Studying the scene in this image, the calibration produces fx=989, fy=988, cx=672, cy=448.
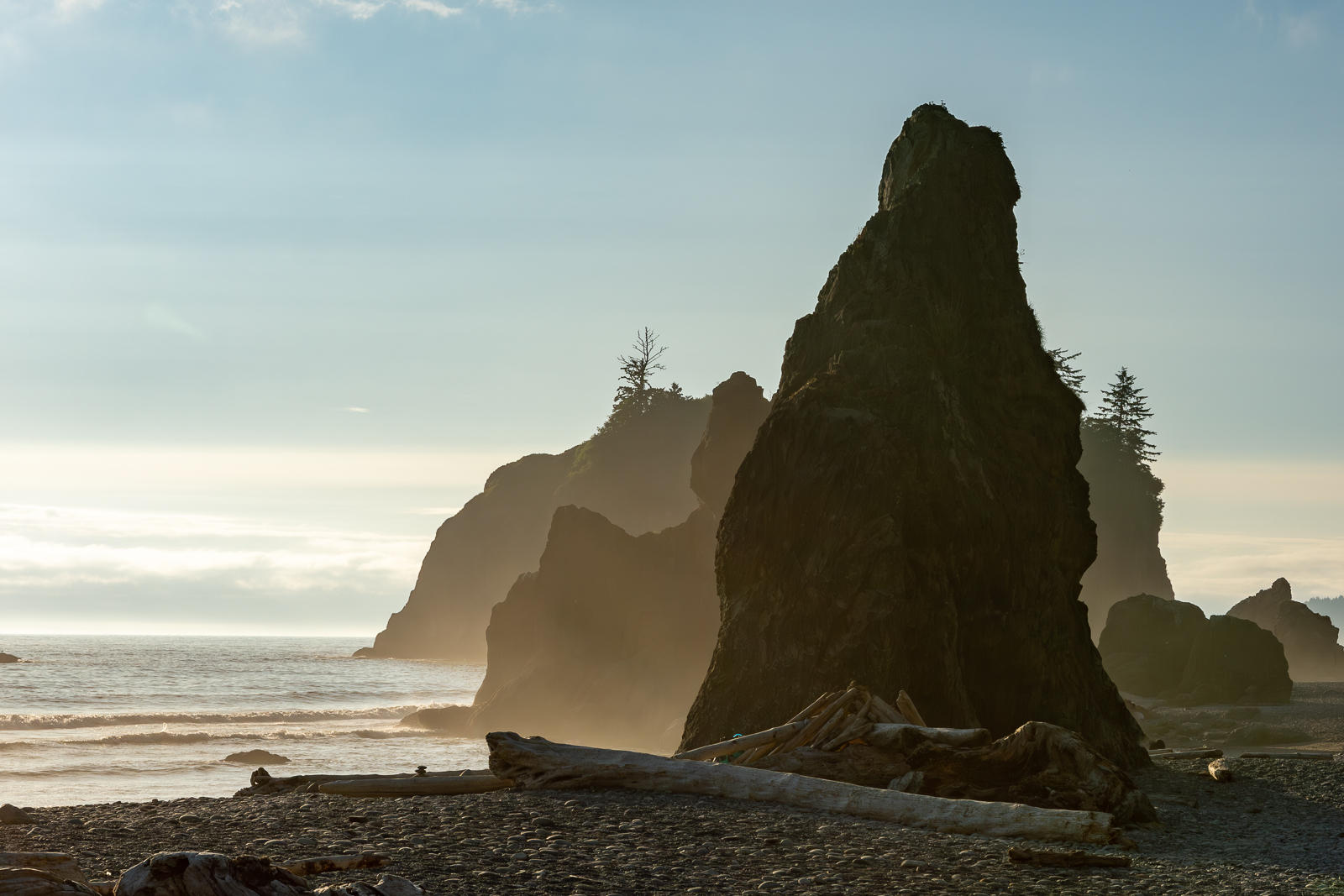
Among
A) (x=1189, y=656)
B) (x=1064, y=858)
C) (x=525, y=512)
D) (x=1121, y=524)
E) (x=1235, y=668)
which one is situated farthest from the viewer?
(x=525, y=512)

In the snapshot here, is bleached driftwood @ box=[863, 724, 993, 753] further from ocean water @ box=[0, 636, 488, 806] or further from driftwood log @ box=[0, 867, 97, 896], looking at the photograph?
ocean water @ box=[0, 636, 488, 806]

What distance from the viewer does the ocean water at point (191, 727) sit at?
111 feet

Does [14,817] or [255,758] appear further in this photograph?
[255,758]

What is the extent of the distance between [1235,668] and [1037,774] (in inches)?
1572

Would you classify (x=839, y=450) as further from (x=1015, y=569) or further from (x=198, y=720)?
(x=198, y=720)

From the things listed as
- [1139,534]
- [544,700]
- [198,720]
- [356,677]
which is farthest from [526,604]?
[1139,534]

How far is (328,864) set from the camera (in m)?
9.09

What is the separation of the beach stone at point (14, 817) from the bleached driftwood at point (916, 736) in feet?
39.8

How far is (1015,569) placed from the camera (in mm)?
23203

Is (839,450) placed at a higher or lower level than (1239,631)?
higher

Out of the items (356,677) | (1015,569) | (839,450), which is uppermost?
(839,450)

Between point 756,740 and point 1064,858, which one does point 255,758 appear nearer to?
point 756,740

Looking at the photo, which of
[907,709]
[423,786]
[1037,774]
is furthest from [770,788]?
[423,786]

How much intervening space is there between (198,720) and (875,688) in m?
46.9
